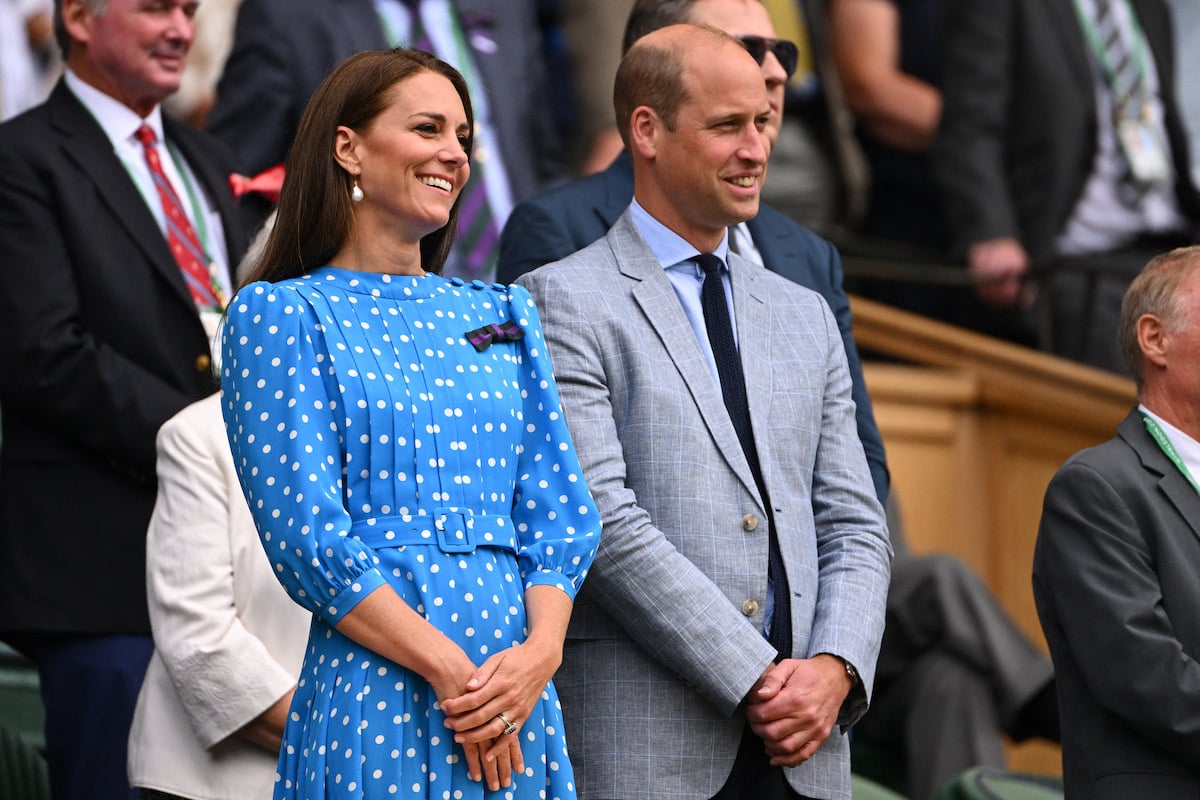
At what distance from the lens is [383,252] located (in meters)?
2.81

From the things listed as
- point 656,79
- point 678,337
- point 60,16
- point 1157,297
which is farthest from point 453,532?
point 60,16

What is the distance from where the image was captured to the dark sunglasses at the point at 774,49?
3859mm

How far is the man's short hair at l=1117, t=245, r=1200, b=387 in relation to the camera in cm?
351

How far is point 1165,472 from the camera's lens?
11.2 ft

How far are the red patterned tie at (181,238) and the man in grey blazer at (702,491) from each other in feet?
2.90

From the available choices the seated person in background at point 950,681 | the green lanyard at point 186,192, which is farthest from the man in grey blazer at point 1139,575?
the seated person in background at point 950,681

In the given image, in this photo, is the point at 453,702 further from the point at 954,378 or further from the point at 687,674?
the point at 954,378

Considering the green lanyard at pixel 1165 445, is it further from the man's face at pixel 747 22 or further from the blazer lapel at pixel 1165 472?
the man's face at pixel 747 22

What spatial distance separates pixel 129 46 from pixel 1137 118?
3.66 meters

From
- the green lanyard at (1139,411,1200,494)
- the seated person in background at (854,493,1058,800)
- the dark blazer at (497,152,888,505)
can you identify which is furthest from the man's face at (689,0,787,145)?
the seated person in background at (854,493,1058,800)

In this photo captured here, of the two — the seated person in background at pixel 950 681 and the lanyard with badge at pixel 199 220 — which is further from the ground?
the lanyard with badge at pixel 199 220

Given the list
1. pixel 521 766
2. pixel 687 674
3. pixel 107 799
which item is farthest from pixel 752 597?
pixel 107 799

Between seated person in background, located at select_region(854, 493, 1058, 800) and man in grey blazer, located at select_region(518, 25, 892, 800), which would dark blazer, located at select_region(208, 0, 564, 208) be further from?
seated person in background, located at select_region(854, 493, 1058, 800)

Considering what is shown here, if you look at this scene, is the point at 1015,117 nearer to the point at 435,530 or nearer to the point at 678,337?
the point at 678,337
